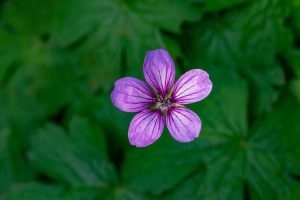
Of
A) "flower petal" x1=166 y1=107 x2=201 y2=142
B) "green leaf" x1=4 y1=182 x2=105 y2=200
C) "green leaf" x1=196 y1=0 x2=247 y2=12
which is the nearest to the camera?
"flower petal" x1=166 y1=107 x2=201 y2=142

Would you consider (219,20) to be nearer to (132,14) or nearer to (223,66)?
(223,66)

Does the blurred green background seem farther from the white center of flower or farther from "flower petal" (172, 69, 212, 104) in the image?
"flower petal" (172, 69, 212, 104)

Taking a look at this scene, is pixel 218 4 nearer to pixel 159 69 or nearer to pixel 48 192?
pixel 159 69

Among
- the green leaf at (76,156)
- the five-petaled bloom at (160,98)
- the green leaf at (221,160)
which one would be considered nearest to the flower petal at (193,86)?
the five-petaled bloom at (160,98)

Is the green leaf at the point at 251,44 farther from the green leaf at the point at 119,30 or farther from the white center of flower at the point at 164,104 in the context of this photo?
the white center of flower at the point at 164,104

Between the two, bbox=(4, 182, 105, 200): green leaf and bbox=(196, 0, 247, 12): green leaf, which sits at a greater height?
bbox=(196, 0, 247, 12): green leaf

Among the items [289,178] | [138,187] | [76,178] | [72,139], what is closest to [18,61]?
[72,139]

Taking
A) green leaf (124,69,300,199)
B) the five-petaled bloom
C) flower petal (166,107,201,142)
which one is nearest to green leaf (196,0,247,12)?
green leaf (124,69,300,199)
